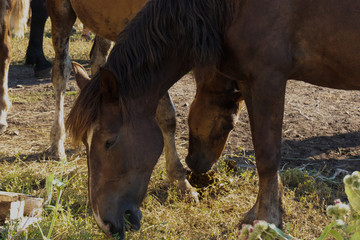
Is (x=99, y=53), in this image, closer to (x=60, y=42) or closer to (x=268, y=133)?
(x=60, y=42)

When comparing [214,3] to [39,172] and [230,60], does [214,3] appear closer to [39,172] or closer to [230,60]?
[230,60]

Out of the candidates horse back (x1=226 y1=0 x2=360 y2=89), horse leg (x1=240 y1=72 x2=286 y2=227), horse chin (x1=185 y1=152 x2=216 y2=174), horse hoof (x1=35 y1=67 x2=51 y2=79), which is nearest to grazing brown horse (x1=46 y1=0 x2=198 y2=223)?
horse chin (x1=185 y1=152 x2=216 y2=174)

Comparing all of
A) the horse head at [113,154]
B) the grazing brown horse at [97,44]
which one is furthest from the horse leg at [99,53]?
the horse head at [113,154]

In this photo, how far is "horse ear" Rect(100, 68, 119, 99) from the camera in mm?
2553

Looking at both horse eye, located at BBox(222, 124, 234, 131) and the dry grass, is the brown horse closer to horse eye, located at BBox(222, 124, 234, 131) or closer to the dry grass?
the dry grass

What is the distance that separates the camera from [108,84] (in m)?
2.62

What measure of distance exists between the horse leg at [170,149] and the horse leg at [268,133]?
2.67 feet

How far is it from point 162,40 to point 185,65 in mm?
239

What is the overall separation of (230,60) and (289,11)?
16.7 inches

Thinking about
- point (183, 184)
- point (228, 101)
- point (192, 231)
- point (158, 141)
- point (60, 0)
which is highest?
point (60, 0)

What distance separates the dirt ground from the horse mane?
75.2 inches

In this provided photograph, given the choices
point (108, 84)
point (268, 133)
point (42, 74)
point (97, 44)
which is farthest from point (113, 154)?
point (42, 74)

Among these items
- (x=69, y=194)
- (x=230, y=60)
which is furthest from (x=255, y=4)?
(x=69, y=194)

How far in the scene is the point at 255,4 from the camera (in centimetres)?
284
